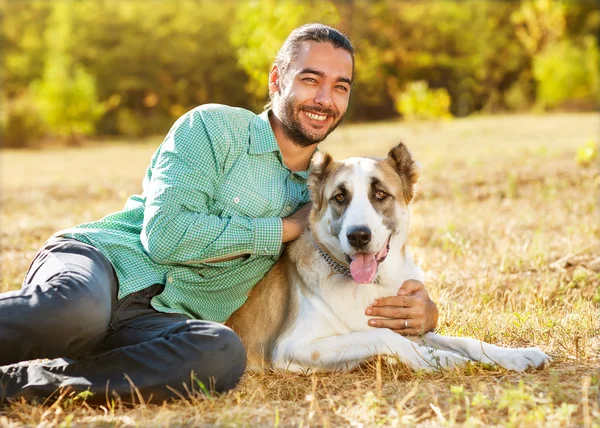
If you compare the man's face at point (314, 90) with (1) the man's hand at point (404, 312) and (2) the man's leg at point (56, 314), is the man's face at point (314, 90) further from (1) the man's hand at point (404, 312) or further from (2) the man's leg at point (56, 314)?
(2) the man's leg at point (56, 314)

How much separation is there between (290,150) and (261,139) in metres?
0.26

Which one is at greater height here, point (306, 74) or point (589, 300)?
point (306, 74)

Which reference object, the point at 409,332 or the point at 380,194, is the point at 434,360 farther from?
the point at 380,194

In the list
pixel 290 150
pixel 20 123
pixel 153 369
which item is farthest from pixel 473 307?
pixel 20 123

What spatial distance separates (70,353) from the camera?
10.5 feet

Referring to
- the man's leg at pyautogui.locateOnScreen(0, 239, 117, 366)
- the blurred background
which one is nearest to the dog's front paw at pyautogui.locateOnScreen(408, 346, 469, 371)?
the man's leg at pyautogui.locateOnScreen(0, 239, 117, 366)

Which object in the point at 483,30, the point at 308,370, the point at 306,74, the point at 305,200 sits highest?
the point at 483,30

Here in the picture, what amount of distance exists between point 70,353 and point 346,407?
4.39 ft

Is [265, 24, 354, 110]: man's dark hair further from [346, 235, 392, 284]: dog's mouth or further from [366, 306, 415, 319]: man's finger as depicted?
[366, 306, 415, 319]: man's finger

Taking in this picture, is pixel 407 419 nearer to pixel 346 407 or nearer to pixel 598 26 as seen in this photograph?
pixel 346 407

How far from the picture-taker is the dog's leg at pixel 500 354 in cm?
332

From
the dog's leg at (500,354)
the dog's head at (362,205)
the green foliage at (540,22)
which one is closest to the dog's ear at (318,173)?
the dog's head at (362,205)

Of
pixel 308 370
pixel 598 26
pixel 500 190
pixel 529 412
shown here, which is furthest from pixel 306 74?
pixel 598 26

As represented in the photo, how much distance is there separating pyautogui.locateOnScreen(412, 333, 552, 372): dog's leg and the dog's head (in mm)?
606
